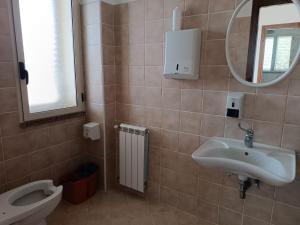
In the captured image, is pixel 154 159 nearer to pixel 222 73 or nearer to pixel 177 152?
pixel 177 152

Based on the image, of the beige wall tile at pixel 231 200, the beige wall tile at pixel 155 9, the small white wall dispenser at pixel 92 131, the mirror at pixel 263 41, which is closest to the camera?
the mirror at pixel 263 41

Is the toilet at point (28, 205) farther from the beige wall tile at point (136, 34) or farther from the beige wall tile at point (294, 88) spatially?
the beige wall tile at point (294, 88)

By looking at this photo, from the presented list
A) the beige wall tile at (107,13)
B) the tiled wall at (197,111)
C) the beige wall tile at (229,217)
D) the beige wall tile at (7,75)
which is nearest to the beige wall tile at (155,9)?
the tiled wall at (197,111)

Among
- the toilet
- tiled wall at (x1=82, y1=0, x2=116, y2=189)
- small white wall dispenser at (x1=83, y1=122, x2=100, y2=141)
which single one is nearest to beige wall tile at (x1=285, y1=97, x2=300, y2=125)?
tiled wall at (x1=82, y1=0, x2=116, y2=189)

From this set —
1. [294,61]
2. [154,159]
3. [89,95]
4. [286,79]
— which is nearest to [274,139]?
[286,79]

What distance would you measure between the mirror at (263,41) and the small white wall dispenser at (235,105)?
113 mm

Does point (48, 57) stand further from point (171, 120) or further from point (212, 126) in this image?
point (212, 126)

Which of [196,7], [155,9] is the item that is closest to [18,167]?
[155,9]

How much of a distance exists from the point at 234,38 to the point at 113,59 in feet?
3.84

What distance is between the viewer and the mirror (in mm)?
1361

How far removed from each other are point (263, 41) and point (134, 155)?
1.46 metres

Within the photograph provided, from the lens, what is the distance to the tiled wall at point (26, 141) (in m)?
1.64

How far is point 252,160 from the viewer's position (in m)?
1.50

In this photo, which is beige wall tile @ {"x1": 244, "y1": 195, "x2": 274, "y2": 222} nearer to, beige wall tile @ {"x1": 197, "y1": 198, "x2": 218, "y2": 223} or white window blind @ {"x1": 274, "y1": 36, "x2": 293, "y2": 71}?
beige wall tile @ {"x1": 197, "y1": 198, "x2": 218, "y2": 223}
